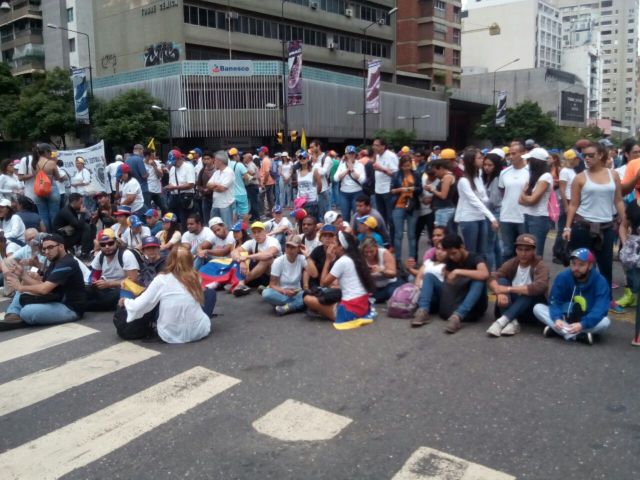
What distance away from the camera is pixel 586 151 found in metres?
6.57

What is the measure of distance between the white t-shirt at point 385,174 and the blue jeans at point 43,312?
5.05m

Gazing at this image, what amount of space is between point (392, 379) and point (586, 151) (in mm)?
3414

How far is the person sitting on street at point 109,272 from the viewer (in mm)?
7539

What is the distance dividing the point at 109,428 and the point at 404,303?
3.64 meters

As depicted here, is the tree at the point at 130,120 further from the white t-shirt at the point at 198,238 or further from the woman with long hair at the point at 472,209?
the woman with long hair at the point at 472,209

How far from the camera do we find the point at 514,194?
7566mm

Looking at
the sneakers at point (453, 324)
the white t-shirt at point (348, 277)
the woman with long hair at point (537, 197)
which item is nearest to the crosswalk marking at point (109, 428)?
the white t-shirt at point (348, 277)

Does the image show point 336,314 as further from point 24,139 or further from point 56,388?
point 24,139

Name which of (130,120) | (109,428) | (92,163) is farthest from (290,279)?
(130,120)

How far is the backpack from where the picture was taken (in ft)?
22.9

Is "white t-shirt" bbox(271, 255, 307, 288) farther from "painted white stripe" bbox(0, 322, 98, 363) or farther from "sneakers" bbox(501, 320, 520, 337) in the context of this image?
"sneakers" bbox(501, 320, 520, 337)

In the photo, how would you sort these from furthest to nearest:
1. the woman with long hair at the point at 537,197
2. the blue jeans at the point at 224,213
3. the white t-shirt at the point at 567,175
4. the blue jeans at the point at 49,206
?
the blue jeans at the point at 49,206 → the blue jeans at the point at 224,213 → the white t-shirt at the point at 567,175 → the woman with long hair at the point at 537,197

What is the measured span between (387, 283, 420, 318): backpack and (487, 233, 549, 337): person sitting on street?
97 cm

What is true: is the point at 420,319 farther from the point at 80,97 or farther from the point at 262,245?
the point at 80,97
